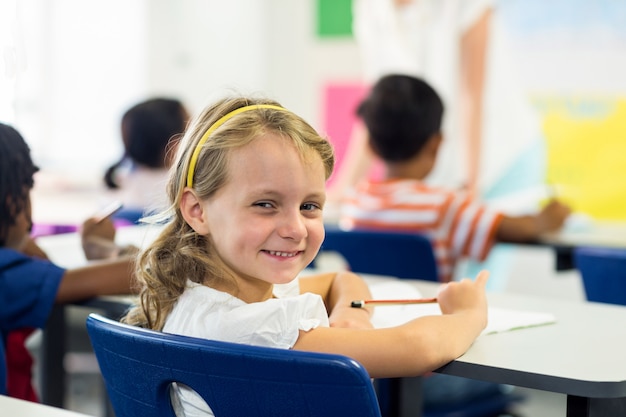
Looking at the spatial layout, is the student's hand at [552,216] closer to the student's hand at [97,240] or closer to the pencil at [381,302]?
the student's hand at [97,240]

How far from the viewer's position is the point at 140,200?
10.3 feet

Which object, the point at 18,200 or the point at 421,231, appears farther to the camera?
the point at 421,231

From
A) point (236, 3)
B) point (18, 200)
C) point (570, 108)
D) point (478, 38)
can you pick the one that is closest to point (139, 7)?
point (236, 3)

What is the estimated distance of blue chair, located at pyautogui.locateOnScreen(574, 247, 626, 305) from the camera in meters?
1.84

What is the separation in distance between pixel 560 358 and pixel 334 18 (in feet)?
12.4

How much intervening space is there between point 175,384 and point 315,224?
11.8 inches

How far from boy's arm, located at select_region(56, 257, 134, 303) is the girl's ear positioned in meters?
0.45

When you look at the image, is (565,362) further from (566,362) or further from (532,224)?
(532,224)

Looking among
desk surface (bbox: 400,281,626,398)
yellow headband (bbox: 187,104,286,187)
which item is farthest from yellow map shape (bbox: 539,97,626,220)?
yellow headband (bbox: 187,104,286,187)

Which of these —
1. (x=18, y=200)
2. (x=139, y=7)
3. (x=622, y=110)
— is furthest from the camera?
(x=139, y=7)

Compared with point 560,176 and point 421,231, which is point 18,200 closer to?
point 421,231

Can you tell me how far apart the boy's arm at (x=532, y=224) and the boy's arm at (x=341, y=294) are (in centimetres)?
113

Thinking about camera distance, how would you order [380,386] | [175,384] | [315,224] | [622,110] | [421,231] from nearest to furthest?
1. [175,384]
2. [315,224]
3. [380,386]
4. [421,231]
5. [622,110]

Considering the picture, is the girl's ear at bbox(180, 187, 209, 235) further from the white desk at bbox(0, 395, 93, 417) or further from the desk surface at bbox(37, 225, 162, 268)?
the desk surface at bbox(37, 225, 162, 268)
